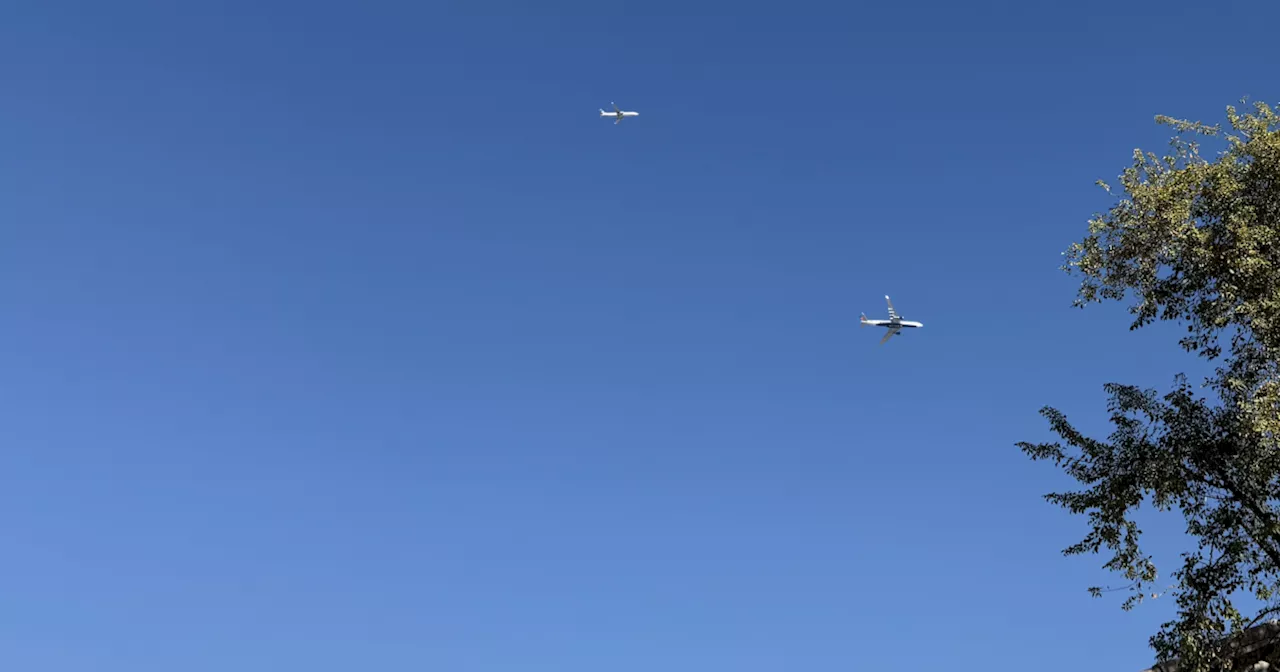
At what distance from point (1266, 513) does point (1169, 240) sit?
7.40 meters

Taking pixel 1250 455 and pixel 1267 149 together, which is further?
pixel 1267 149

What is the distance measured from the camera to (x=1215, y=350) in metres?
28.1

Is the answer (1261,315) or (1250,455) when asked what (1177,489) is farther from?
(1261,315)

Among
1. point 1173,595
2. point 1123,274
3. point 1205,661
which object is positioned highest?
point 1123,274

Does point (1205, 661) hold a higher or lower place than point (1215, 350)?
lower

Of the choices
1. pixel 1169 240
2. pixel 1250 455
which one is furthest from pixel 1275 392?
pixel 1169 240

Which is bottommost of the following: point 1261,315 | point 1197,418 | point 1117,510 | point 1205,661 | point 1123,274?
point 1205,661

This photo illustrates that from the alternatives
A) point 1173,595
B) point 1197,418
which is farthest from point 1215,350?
point 1173,595

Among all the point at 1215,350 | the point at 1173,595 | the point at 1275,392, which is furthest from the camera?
the point at 1215,350

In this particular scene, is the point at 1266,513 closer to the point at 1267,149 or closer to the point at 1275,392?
the point at 1275,392

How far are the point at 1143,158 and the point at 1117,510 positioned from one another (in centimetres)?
978

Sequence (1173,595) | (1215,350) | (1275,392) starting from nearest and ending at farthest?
(1275,392), (1173,595), (1215,350)

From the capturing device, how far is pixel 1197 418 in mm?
26531

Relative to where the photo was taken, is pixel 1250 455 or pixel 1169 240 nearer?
pixel 1250 455
